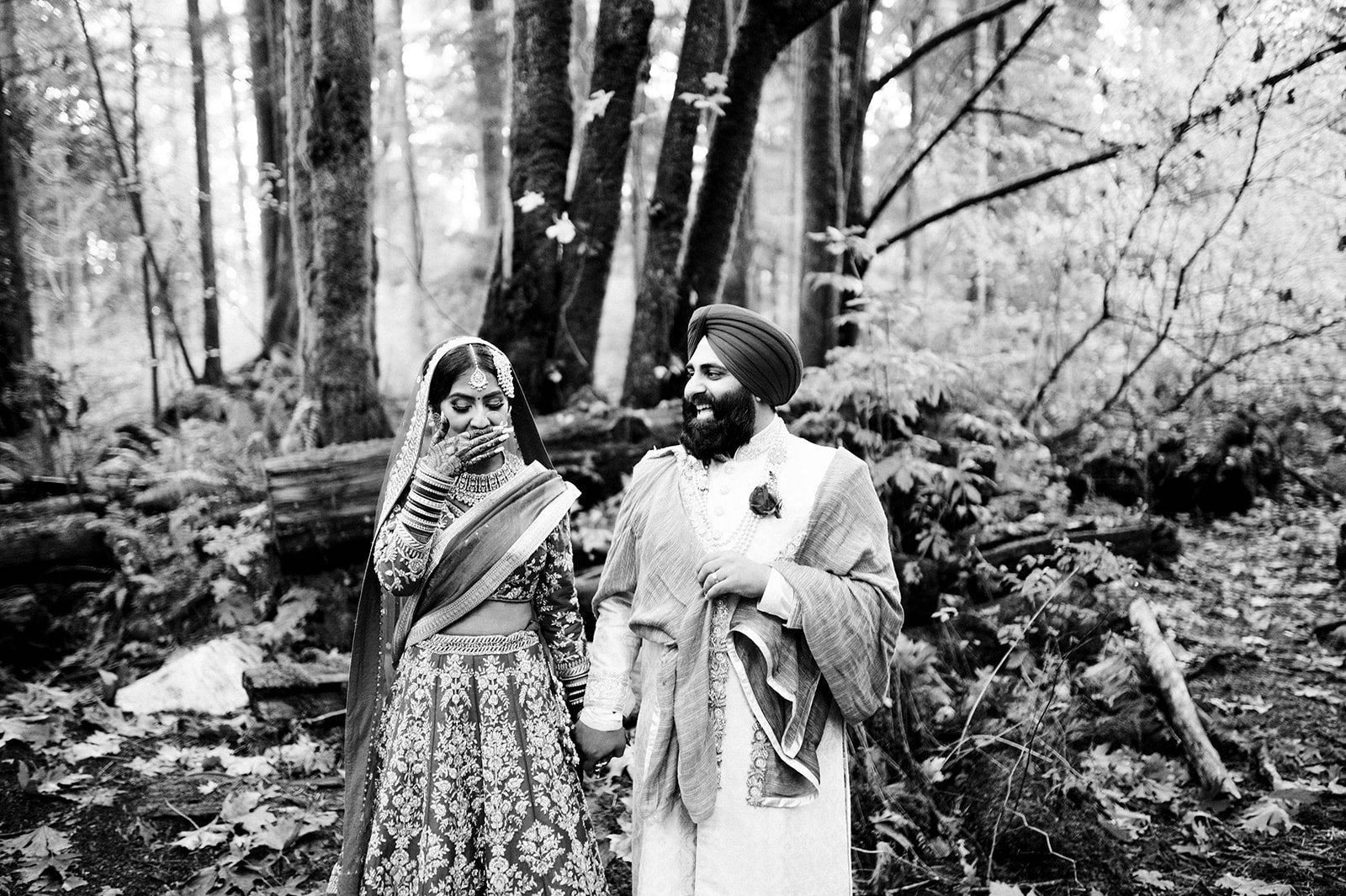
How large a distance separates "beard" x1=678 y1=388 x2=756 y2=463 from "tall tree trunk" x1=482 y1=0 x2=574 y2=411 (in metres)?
4.15

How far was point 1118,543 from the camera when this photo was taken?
7.40 meters

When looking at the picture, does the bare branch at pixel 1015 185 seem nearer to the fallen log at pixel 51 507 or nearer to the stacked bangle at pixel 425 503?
the stacked bangle at pixel 425 503

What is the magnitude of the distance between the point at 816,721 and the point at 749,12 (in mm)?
5576

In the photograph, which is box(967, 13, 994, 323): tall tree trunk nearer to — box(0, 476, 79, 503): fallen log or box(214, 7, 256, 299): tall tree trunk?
box(0, 476, 79, 503): fallen log

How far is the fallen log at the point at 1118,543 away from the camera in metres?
6.24

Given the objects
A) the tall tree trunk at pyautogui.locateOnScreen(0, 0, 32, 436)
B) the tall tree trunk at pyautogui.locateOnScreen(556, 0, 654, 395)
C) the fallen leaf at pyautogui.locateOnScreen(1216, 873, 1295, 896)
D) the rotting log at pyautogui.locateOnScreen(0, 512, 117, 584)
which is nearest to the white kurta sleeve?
the fallen leaf at pyautogui.locateOnScreen(1216, 873, 1295, 896)

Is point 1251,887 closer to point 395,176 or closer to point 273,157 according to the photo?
point 273,157

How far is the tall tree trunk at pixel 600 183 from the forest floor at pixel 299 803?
3.68 meters

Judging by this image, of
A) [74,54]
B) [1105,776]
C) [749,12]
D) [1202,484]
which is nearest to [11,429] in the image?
[74,54]

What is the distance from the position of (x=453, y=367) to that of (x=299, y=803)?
2.62 m

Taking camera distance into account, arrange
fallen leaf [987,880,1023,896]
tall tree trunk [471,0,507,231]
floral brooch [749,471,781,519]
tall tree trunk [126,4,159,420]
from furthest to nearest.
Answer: tall tree trunk [471,0,507,231] < tall tree trunk [126,4,159,420] < fallen leaf [987,880,1023,896] < floral brooch [749,471,781,519]

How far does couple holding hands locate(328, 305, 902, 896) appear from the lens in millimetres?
2559

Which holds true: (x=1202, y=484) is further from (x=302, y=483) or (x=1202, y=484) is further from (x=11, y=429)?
(x=11, y=429)

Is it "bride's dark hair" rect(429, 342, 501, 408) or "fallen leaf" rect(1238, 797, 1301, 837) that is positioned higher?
"bride's dark hair" rect(429, 342, 501, 408)
